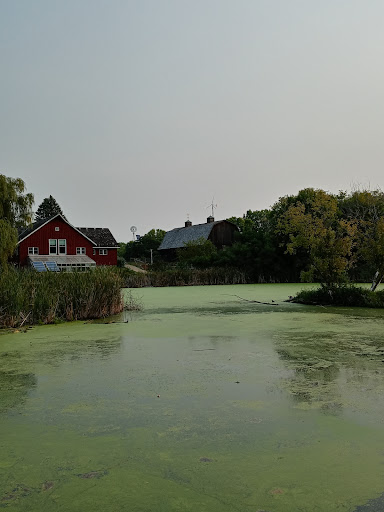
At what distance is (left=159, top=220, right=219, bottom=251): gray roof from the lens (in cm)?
3931

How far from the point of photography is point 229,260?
1141 inches

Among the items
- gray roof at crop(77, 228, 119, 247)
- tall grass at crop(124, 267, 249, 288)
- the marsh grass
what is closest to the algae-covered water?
the marsh grass

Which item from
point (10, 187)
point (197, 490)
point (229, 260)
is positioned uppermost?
point (10, 187)

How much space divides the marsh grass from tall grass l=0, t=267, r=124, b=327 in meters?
5.65

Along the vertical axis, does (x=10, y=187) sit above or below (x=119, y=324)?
above

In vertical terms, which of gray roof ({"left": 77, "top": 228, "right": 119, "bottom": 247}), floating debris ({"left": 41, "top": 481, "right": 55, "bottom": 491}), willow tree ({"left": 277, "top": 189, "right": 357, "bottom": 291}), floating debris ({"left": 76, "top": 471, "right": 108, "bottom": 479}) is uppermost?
gray roof ({"left": 77, "top": 228, "right": 119, "bottom": 247})

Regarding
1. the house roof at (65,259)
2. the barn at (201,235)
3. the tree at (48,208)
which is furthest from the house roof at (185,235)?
the tree at (48,208)

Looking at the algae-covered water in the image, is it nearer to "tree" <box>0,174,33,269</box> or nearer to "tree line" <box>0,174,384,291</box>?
"tree line" <box>0,174,384,291</box>

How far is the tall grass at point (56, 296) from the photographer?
983 cm

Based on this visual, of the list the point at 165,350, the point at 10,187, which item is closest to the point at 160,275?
the point at 10,187

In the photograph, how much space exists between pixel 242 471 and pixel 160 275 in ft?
71.8

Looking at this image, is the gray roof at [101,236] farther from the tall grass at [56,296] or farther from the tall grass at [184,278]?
the tall grass at [56,296]

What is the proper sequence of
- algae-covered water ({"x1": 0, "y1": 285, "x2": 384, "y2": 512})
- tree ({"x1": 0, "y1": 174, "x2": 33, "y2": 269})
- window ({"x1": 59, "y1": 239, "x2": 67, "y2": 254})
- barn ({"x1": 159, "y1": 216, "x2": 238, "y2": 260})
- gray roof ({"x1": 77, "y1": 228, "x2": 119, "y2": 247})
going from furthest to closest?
1. barn ({"x1": 159, "y1": 216, "x2": 238, "y2": 260})
2. gray roof ({"x1": 77, "y1": 228, "x2": 119, "y2": 247})
3. window ({"x1": 59, "y1": 239, "x2": 67, "y2": 254})
4. tree ({"x1": 0, "y1": 174, "x2": 33, "y2": 269})
5. algae-covered water ({"x1": 0, "y1": 285, "x2": 384, "y2": 512})

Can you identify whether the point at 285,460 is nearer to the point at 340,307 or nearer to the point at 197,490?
the point at 197,490
